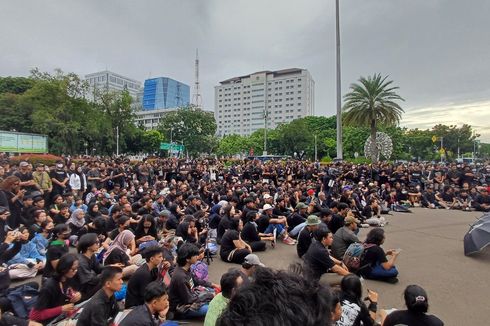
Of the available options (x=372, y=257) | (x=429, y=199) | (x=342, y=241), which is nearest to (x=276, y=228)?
(x=342, y=241)

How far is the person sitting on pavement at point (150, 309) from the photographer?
9.93ft

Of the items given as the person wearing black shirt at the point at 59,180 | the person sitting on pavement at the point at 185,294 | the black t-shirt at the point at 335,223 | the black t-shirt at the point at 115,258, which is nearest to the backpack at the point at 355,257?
the black t-shirt at the point at 335,223

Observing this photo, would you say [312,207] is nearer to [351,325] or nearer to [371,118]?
[351,325]

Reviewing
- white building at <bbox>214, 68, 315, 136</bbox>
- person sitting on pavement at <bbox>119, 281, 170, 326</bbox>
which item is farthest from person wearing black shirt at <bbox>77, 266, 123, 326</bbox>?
white building at <bbox>214, 68, 315, 136</bbox>

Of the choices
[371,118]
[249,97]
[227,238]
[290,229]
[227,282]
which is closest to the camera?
[227,282]

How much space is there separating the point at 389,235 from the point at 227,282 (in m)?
7.73

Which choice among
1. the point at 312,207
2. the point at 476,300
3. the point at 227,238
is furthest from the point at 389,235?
the point at 227,238

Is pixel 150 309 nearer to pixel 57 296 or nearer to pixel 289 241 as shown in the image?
pixel 57 296

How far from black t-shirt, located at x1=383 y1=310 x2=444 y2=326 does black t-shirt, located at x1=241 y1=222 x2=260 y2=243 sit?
4695 mm

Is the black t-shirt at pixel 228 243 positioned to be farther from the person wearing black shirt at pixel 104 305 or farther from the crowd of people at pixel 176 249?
the person wearing black shirt at pixel 104 305

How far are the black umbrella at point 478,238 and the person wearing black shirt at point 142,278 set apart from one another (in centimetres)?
715

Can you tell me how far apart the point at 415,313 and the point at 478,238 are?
5239mm

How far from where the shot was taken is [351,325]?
3.43 metres

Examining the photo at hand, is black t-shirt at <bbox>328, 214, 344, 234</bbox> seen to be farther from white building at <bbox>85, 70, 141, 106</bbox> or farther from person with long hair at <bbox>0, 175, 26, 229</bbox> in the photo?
white building at <bbox>85, 70, 141, 106</bbox>
